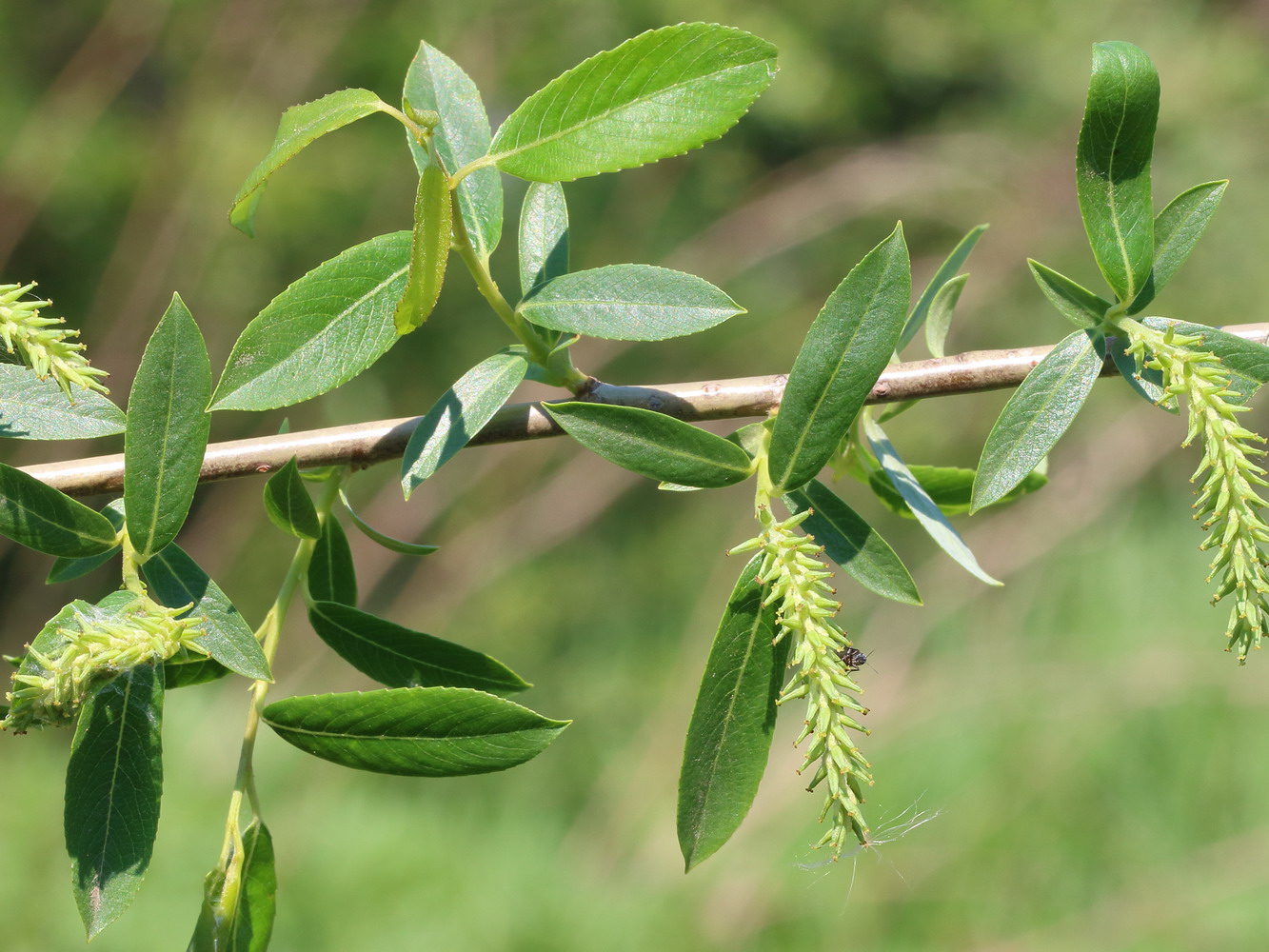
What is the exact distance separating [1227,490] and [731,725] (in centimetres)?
21

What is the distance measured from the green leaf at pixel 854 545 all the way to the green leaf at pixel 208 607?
24 cm

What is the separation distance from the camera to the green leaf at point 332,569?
0.51 meters

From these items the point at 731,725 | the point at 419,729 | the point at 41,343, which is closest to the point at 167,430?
the point at 41,343

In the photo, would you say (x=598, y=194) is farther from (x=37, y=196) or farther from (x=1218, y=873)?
(x=1218, y=873)

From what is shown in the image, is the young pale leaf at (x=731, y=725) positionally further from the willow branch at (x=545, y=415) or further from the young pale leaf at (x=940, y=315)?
the young pale leaf at (x=940, y=315)

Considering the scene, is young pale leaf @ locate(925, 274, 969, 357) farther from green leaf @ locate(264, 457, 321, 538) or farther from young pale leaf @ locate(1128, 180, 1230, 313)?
green leaf @ locate(264, 457, 321, 538)

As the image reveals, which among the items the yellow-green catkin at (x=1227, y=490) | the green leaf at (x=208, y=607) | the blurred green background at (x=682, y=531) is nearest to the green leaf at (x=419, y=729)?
the green leaf at (x=208, y=607)

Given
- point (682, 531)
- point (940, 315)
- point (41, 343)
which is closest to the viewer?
point (41, 343)

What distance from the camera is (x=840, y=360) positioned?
1.33 ft

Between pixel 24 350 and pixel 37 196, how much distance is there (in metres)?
2.47

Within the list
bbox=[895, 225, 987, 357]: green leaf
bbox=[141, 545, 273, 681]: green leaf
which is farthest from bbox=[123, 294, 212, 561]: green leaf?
bbox=[895, 225, 987, 357]: green leaf

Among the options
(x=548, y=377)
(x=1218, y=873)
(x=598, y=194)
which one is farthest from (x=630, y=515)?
(x=548, y=377)

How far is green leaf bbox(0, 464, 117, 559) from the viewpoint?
1.29 feet

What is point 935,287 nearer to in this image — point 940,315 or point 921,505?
point 940,315
